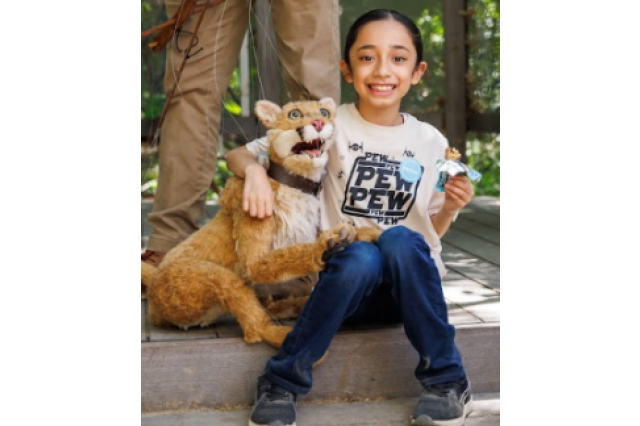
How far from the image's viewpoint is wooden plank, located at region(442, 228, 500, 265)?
128 inches

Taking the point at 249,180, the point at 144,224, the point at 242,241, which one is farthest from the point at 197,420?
the point at 144,224

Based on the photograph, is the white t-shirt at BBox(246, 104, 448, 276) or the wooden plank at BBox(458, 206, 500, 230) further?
the wooden plank at BBox(458, 206, 500, 230)

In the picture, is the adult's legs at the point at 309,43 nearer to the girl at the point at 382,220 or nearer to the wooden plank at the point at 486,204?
the girl at the point at 382,220

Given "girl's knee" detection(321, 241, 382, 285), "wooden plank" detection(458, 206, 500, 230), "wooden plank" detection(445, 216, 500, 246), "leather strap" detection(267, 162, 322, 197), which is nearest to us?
"girl's knee" detection(321, 241, 382, 285)

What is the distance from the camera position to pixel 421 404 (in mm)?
2039

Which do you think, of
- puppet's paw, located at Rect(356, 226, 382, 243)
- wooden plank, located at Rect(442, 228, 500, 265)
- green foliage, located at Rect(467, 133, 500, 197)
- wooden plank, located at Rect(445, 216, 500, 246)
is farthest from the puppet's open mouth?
green foliage, located at Rect(467, 133, 500, 197)

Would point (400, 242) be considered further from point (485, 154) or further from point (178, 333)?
point (485, 154)

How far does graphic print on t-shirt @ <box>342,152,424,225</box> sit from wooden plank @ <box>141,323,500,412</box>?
0.31m

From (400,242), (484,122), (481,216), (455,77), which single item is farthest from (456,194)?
(455,77)

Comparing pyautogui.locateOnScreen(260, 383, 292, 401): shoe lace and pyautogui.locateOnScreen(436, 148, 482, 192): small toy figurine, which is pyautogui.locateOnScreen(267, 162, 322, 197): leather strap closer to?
pyautogui.locateOnScreen(436, 148, 482, 192): small toy figurine

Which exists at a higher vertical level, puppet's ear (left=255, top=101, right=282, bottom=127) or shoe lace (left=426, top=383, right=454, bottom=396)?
puppet's ear (left=255, top=101, right=282, bottom=127)
